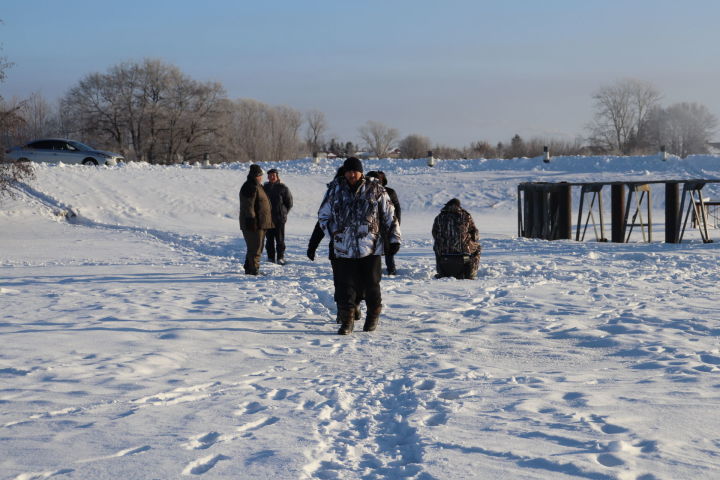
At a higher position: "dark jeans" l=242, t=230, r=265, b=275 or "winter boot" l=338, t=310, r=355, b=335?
"dark jeans" l=242, t=230, r=265, b=275

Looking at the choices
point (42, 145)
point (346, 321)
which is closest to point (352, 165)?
point (346, 321)

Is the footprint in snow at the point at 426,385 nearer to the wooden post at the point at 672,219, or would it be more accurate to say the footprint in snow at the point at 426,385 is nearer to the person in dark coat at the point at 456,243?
the person in dark coat at the point at 456,243

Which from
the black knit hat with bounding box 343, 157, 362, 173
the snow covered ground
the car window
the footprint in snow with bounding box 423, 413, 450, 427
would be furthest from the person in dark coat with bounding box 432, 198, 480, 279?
the car window

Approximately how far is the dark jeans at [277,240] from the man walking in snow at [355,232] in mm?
6273

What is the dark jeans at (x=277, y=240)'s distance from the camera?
14088 mm

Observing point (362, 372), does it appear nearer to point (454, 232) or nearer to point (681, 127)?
point (454, 232)

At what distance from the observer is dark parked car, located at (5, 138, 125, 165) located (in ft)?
113

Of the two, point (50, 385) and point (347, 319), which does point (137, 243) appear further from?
point (50, 385)

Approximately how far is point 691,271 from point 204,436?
10.1m

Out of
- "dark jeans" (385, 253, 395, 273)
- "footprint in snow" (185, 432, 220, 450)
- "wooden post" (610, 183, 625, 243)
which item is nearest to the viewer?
"footprint in snow" (185, 432, 220, 450)

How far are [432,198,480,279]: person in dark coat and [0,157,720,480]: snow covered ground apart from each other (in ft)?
1.61

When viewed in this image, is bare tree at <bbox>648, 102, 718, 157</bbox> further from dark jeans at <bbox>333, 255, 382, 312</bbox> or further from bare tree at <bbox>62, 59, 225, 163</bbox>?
dark jeans at <bbox>333, 255, 382, 312</bbox>

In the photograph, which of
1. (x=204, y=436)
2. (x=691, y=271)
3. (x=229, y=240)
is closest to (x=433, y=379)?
(x=204, y=436)

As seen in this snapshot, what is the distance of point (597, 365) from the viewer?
6.46 metres
